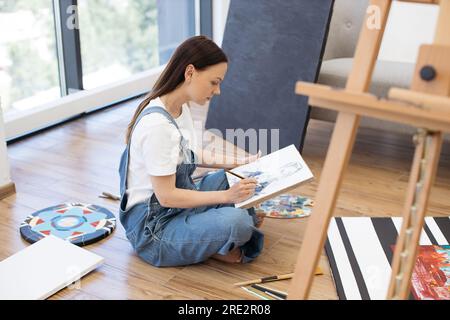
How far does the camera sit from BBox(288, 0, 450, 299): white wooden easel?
3.41 ft

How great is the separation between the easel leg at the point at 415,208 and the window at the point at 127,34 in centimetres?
240

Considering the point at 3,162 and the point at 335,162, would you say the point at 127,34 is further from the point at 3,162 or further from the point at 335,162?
the point at 335,162

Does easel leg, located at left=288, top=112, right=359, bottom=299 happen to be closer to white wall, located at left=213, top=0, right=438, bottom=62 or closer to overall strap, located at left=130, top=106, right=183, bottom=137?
overall strap, located at left=130, top=106, right=183, bottom=137

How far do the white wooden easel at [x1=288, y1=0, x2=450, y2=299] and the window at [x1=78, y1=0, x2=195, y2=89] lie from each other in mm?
2295

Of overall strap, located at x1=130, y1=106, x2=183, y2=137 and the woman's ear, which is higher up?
the woman's ear

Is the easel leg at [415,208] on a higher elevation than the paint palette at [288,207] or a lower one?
higher

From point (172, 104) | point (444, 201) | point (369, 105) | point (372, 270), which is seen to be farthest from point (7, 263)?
point (444, 201)

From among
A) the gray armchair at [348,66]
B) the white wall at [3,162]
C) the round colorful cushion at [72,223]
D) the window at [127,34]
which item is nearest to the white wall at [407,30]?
the gray armchair at [348,66]

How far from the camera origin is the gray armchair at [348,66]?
255 centimetres

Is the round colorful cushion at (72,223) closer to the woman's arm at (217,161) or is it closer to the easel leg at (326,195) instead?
the woman's arm at (217,161)

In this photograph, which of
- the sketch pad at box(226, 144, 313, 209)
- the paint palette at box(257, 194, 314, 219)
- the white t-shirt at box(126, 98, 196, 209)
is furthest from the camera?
the paint palette at box(257, 194, 314, 219)

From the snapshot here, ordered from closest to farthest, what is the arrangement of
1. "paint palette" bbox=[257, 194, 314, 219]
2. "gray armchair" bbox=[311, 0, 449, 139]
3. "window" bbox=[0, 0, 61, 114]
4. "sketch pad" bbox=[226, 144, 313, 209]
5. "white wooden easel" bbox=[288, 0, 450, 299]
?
1. "white wooden easel" bbox=[288, 0, 450, 299]
2. "sketch pad" bbox=[226, 144, 313, 209]
3. "paint palette" bbox=[257, 194, 314, 219]
4. "gray armchair" bbox=[311, 0, 449, 139]
5. "window" bbox=[0, 0, 61, 114]

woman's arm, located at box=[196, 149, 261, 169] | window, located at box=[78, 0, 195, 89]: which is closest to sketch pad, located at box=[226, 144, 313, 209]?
woman's arm, located at box=[196, 149, 261, 169]
